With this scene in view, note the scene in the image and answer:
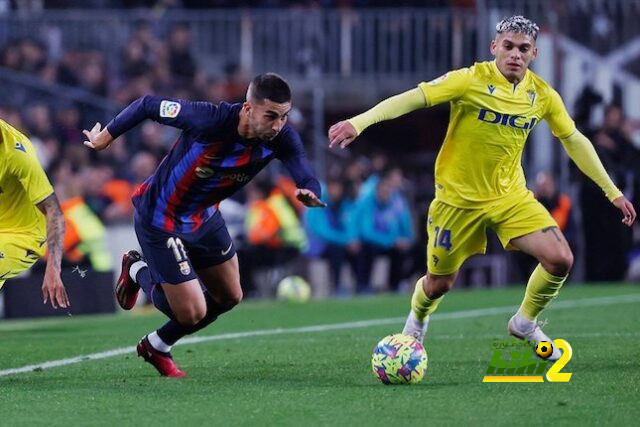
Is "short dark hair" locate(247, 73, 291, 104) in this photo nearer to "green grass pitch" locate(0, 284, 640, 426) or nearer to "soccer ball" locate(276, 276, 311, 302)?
"green grass pitch" locate(0, 284, 640, 426)

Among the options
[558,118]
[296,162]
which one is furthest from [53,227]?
[558,118]

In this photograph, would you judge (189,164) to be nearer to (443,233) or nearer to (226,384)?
(226,384)

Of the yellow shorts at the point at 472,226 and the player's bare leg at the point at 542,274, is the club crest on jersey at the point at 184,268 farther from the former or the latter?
the player's bare leg at the point at 542,274

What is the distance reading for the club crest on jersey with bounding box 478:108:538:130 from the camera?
1038 centimetres

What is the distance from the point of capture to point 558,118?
10.6 meters

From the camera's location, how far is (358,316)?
16.5 m

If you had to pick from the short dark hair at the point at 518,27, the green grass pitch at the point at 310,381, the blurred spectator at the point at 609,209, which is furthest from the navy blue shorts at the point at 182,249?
the blurred spectator at the point at 609,209

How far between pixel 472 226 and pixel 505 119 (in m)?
0.83

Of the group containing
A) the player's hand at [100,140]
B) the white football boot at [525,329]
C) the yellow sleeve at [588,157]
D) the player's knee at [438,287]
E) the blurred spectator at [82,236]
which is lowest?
the blurred spectator at [82,236]

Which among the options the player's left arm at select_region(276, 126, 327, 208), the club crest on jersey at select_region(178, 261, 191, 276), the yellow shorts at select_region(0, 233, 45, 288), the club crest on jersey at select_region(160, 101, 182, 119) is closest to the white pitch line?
the yellow shorts at select_region(0, 233, 45, 288)

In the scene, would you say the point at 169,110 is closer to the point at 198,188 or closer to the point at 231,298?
the point at 198,188

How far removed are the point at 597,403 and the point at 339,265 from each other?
572 inches

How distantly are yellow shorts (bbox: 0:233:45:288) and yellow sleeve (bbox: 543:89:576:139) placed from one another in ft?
12.6

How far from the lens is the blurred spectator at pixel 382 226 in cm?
2270
